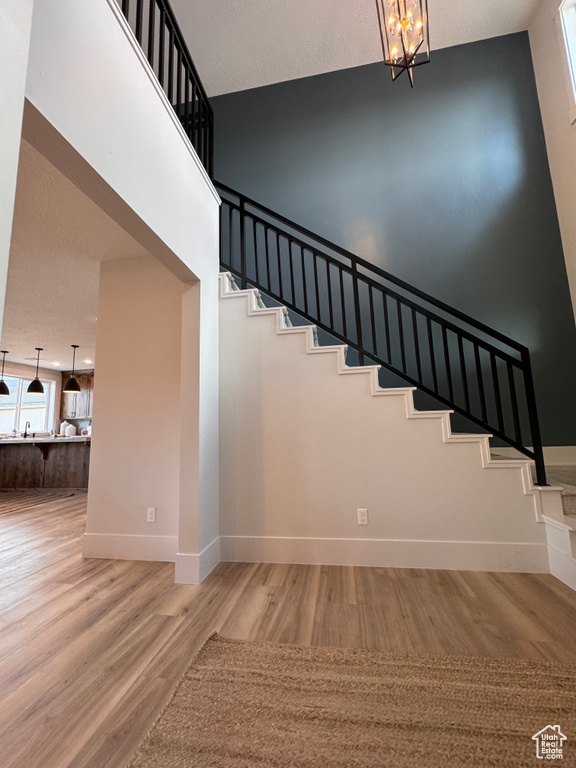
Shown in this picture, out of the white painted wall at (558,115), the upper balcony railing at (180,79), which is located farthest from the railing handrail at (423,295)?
the white painted wall at (558,115)

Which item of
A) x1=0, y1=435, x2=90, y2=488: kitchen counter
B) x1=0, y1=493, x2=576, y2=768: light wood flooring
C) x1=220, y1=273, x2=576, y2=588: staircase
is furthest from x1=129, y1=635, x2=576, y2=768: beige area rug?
x1=0, y1=435, x2=90, y2=488: kitchen counter


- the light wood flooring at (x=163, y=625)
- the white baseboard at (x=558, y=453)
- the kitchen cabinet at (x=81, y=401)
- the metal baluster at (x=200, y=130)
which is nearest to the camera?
the light wood flooring at (x=163, y=625)

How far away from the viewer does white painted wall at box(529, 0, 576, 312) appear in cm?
355

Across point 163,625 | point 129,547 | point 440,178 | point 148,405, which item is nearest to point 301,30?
point 440,178

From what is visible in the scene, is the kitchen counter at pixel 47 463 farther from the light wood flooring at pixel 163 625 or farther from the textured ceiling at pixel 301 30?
the textured ceiling at pixel 301 30

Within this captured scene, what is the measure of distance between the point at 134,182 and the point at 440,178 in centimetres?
392

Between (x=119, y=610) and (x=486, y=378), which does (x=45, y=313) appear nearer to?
(x=119, y=610)

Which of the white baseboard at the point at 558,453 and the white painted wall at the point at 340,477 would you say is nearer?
the white painted wall at the point at 340,477

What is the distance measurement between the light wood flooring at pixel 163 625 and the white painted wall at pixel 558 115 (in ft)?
11.0

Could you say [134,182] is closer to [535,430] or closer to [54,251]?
Answer: [54,251]

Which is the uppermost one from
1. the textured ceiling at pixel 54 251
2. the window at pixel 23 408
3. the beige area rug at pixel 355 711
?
the textured ceiling at pixel 54 251

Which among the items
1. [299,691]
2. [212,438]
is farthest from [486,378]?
[299,691]

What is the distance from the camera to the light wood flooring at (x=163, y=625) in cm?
126

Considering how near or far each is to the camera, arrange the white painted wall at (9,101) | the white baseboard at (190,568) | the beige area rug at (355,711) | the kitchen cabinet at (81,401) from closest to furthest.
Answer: the white painted wall at (9,101) < the beige area rug at (355,711) < the white baseboard at (190,568) < the kitchen cabinet at (81,401)
